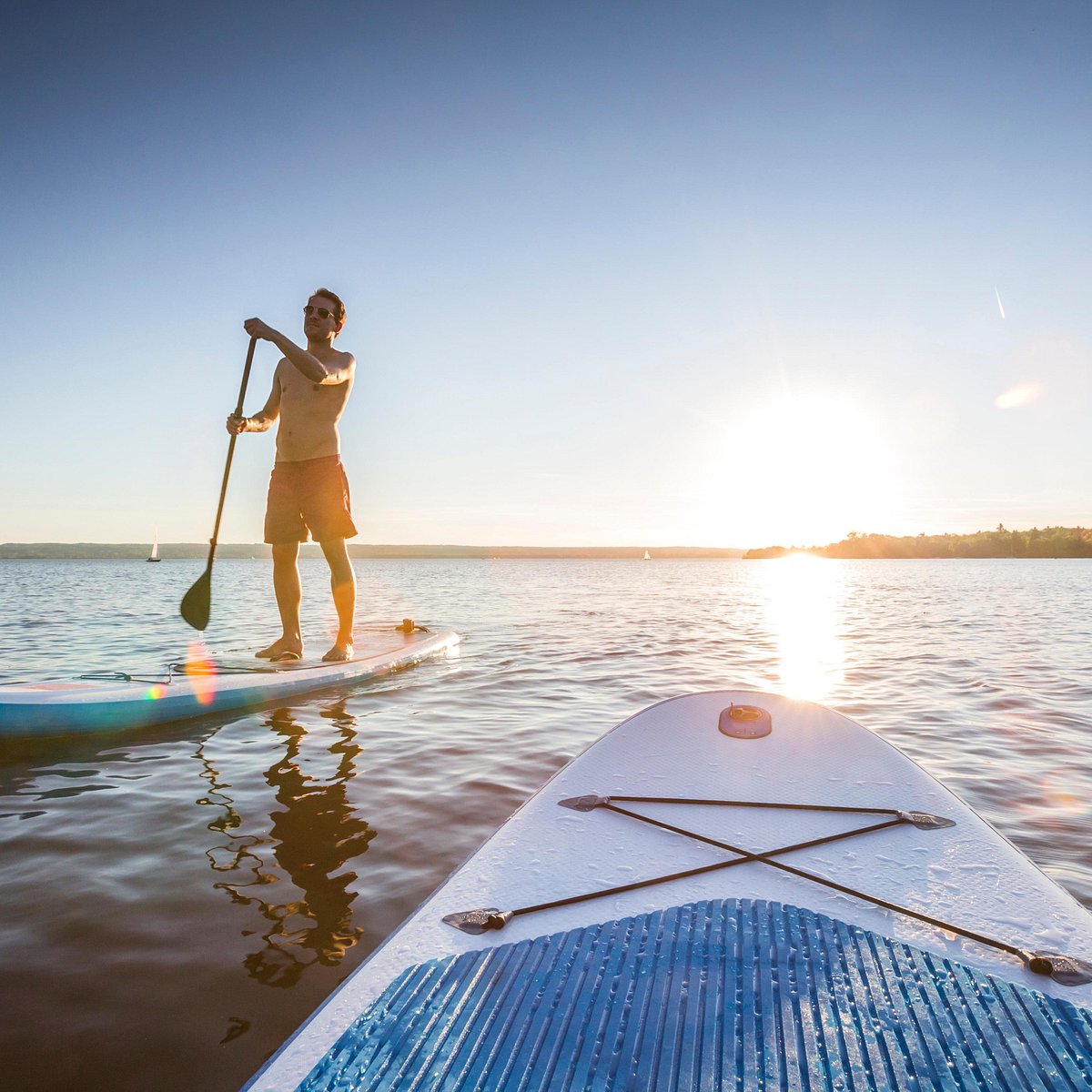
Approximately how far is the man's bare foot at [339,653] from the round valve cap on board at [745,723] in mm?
3790

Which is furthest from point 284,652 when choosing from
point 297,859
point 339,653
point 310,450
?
point 297,859

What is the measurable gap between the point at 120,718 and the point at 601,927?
4138mm

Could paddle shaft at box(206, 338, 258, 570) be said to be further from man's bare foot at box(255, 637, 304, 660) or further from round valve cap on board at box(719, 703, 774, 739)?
round valve cap on board at box(719, 703, 774, 739)

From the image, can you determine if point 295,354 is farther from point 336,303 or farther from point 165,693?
point 165,693

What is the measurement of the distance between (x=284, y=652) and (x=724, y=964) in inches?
209

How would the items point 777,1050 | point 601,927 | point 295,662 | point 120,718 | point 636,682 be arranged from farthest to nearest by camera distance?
point 636,682 < point 295,662 < point 120,718 < point 601,927 < point 777,1050

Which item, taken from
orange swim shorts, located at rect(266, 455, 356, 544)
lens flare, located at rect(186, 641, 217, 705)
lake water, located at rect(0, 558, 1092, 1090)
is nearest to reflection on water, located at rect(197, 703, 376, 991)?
lake water, located at rect(0, 558, 1092, 1090)

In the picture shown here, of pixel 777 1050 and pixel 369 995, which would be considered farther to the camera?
pixel 369 995

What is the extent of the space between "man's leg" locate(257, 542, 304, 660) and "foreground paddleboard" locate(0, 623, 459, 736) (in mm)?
196

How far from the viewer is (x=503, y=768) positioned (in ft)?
14.1

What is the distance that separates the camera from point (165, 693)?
4.76 meters

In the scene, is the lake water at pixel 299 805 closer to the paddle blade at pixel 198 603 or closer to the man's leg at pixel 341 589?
the man's leg at pixel 341 589

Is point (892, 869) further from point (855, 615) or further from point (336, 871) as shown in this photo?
point (855, 615)

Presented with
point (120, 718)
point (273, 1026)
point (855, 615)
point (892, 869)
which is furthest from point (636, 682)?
point (855, 615)
